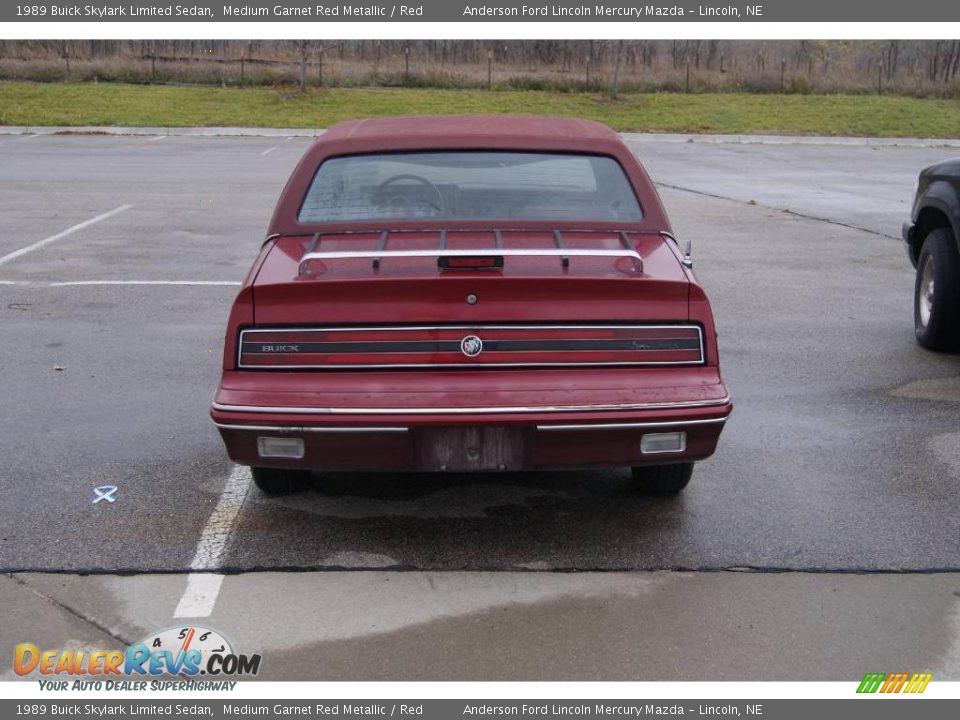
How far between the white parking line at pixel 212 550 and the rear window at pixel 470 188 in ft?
4.00

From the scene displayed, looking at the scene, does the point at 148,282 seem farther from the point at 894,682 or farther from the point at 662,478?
the point at 894,682

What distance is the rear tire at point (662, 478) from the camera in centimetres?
475

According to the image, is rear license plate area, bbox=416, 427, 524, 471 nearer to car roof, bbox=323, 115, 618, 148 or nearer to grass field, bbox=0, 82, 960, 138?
car roof, bbox=323, 115, 618, 148

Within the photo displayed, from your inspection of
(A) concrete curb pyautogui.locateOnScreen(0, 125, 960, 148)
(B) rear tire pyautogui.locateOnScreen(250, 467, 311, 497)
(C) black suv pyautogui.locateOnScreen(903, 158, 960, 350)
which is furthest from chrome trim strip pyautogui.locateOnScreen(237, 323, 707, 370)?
Answer: (A) concrete curb pyautogui.locateOnScreen(0, 125, 960, 148)

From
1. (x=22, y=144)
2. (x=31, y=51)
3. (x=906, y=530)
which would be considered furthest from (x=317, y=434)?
(x=31, y=51)

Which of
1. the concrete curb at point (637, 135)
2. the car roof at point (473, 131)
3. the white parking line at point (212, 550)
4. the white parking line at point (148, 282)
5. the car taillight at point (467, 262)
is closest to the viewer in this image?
the white parking line at point (212, 550)

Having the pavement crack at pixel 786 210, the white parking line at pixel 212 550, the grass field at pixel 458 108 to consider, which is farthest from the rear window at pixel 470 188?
the grass field at pixel 458 108

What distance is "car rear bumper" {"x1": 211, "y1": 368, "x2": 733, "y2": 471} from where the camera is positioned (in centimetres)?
403

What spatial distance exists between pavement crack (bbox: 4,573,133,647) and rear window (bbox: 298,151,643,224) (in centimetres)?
191

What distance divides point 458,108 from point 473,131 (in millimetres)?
25764

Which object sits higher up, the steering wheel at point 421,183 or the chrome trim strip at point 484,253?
the steering wheel at point 421,183

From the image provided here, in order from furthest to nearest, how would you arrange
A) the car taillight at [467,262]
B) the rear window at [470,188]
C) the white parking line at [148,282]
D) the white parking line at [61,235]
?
the white parking line at [61,235], the white parking line at [148,282], the rear window at [470,188], the car taillight at [467,262]

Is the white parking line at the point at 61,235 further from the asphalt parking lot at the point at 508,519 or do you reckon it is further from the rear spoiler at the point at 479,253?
the rear spoiler at the point at 479,253

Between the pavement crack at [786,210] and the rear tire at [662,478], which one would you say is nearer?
the rear tire at [662,478]
